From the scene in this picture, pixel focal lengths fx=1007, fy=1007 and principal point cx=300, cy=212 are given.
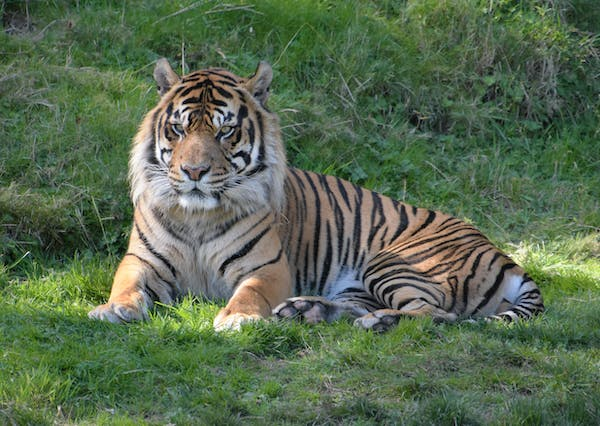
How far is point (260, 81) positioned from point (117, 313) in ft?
5.49

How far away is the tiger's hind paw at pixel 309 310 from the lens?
18.0ft

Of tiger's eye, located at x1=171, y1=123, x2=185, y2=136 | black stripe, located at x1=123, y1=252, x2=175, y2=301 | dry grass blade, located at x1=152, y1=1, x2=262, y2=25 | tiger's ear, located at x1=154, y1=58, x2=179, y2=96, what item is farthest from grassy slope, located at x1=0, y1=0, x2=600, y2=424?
tiger's ear, located at x1=154, y1=58, x2=179, y2=96

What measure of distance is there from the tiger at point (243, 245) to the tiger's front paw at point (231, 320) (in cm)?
5

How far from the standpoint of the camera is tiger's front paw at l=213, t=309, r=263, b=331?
516 centimetres

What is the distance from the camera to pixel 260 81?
6.03 m

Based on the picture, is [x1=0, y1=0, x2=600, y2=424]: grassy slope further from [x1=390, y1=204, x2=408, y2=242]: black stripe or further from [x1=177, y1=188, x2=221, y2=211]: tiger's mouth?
[x1=390, y1=204, x2=408, y2=242]: black stripe

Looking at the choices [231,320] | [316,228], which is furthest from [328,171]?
[231,320]

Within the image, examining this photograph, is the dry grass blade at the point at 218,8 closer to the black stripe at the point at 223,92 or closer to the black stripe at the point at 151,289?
the black stripe at the point at 223,92

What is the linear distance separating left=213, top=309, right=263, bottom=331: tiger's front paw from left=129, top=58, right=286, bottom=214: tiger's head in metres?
0.69

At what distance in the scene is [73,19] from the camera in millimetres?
8555

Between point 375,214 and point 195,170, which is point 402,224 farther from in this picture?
point 195,170

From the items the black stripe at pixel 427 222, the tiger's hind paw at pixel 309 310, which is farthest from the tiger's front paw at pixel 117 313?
the black stripe at pixel 427 222

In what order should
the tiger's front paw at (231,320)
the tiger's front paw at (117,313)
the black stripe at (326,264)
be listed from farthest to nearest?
the black stripe at (326,264) < the tiger's front paw at (117,313) < the tiger's front paw at (231,320)

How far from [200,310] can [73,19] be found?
13.0 feet
